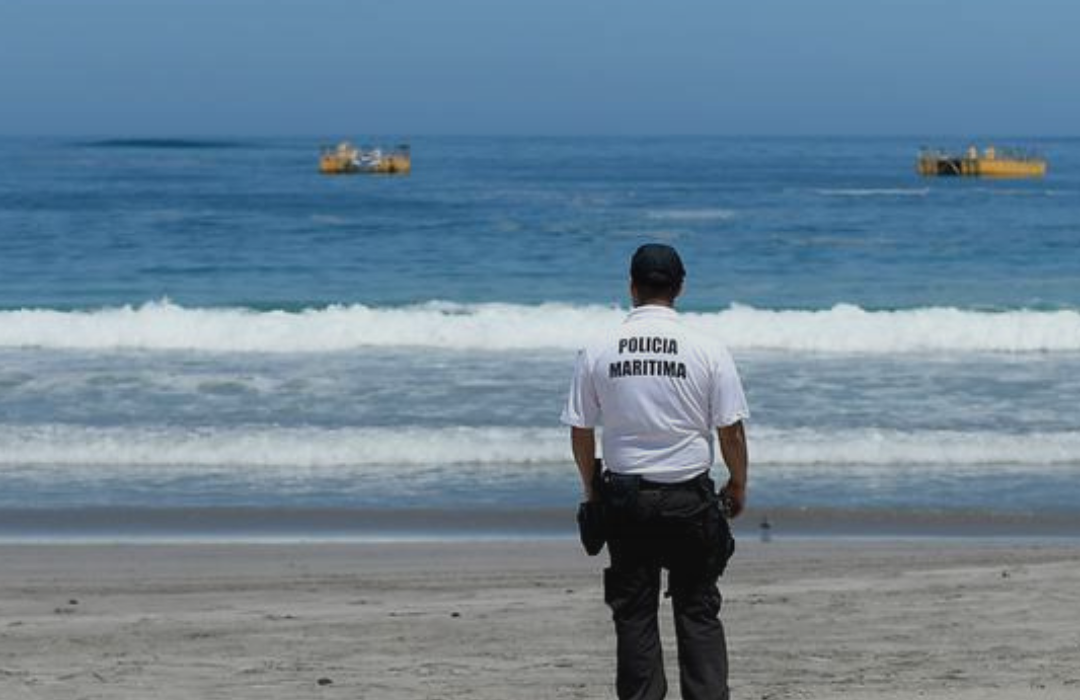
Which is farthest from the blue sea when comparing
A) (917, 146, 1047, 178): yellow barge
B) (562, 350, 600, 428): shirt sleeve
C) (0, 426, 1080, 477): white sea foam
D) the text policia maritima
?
(917, 146, 1047, 178): yellow barge

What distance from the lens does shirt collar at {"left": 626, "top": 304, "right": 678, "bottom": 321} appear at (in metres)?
5.58

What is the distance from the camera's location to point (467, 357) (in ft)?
67.3

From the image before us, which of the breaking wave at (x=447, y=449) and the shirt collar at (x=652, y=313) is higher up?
the shirt collar at (x=652, y=313)

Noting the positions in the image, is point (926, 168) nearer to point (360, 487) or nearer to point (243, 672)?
point (360, 487)

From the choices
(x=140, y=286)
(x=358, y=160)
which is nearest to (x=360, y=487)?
(x=140, y=286)

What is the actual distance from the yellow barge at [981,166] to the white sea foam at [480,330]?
185ft

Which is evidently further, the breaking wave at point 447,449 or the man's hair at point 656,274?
the breaking wave at point 447,449

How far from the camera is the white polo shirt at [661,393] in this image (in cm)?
552

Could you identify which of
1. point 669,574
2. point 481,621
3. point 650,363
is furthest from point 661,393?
point 481,621

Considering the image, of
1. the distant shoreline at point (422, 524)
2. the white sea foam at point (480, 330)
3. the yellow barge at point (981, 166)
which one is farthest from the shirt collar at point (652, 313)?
the yellow barge at point (981, 166)

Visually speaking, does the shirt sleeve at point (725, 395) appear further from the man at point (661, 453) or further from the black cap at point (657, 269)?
the black cap at point (657, 269)

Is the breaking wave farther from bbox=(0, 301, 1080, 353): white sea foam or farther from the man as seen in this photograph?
the man

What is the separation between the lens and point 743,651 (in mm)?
7512

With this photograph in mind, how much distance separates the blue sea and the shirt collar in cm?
625
